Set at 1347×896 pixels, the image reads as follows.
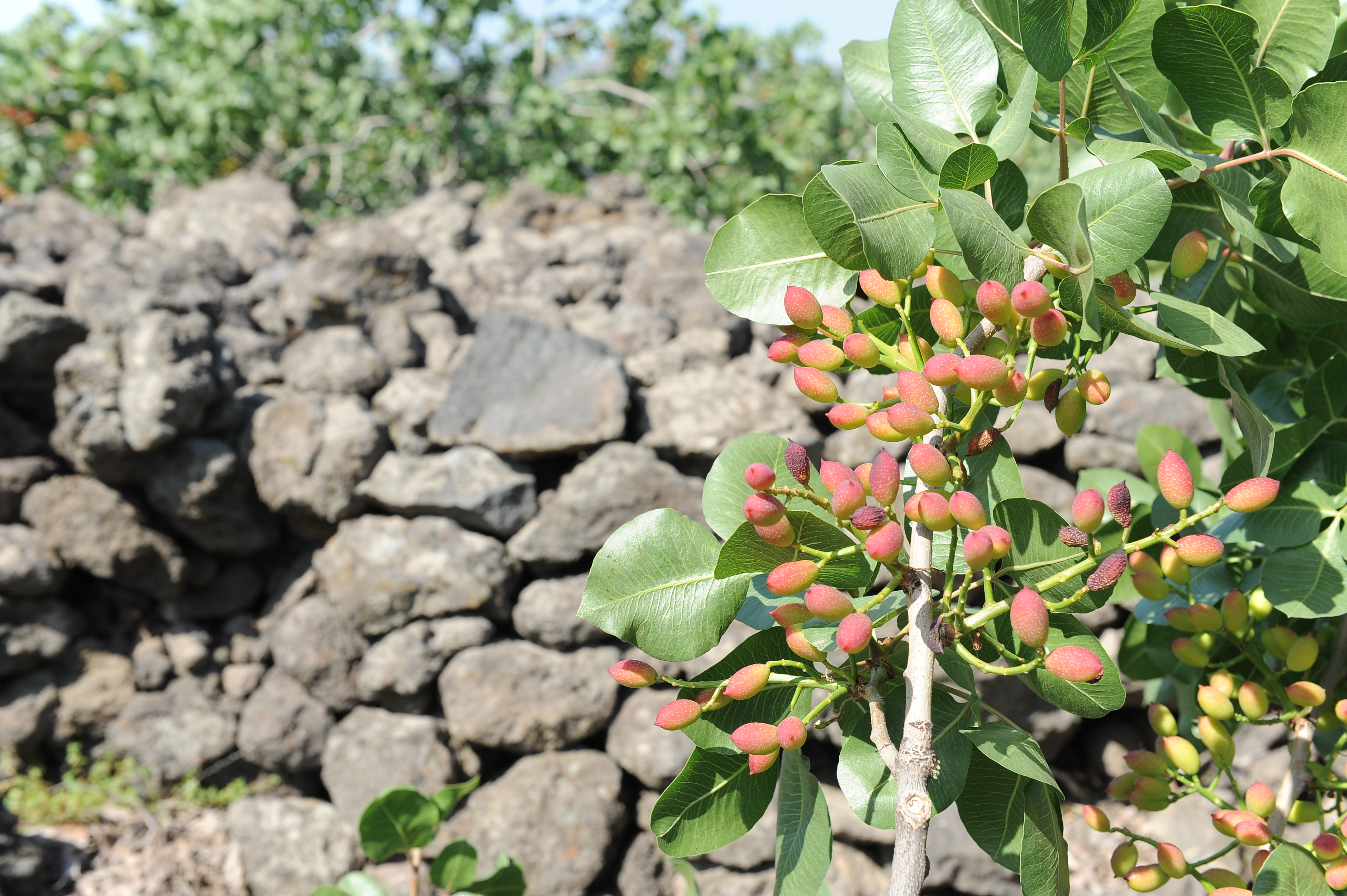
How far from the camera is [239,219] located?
376 centimetres

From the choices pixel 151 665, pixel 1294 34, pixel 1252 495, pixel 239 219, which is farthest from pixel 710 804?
pixel 239 219

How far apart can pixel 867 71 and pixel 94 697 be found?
3.03 m

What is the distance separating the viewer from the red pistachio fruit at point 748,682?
1.71 ft

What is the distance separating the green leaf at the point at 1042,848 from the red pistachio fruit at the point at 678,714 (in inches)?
9.3

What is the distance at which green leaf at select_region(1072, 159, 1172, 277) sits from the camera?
1.61 ft

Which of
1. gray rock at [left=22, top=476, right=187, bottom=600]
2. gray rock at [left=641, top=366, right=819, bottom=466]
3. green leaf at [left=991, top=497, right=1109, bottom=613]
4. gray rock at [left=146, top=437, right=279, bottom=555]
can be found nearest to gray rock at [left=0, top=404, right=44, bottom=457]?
gray rock at [left=22, top=476, right=187, bottom=600]

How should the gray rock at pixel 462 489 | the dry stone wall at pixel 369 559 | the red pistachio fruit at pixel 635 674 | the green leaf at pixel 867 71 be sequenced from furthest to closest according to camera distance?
1. the gray rock at pixel 462 489
2. the dry stone wall at pixel 369 559
3. the green leaf at pixel 867 71
4. the red pistachio fruit at pixel 635 674

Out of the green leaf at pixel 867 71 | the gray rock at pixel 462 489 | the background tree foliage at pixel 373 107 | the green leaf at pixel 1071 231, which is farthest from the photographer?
the background tree foliage at pixel 373 107

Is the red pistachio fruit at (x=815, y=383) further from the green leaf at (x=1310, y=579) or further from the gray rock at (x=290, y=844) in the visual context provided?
the gray rock at (x=290, y=844)

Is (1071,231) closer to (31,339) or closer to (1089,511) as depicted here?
(1089,511)

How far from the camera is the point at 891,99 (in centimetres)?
70

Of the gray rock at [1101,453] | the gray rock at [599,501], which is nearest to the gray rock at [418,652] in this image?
the gray rock at [599,501]

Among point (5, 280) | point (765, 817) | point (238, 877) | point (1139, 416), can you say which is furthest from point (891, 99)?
point (5, 280)

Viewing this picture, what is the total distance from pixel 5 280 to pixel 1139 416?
3575mm
